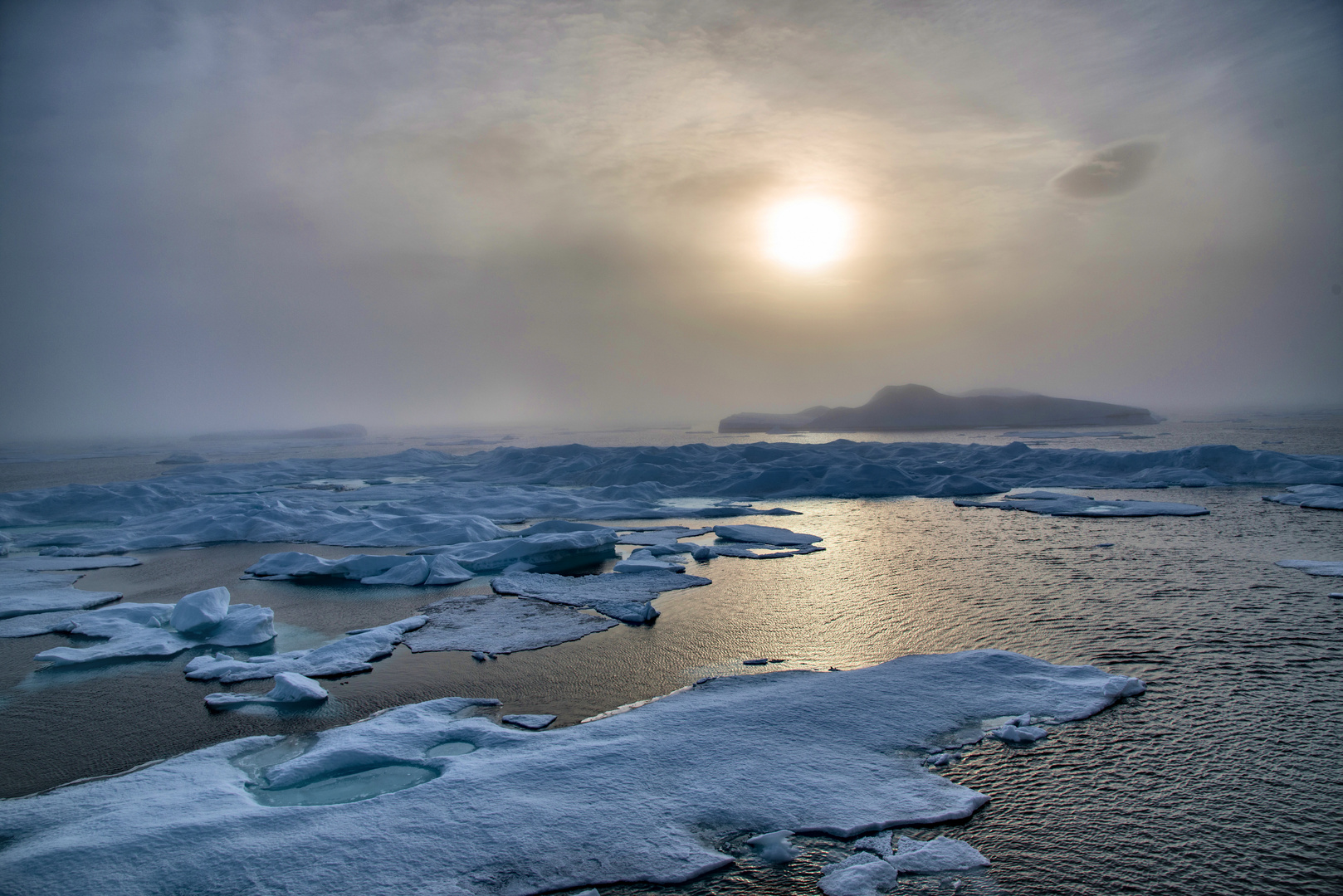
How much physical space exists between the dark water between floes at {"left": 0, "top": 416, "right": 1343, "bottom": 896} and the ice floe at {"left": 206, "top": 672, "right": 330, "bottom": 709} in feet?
0.53

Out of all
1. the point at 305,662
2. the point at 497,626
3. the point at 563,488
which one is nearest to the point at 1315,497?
the point at 497,626

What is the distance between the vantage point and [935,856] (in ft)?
10.9

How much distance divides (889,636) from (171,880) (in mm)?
6214

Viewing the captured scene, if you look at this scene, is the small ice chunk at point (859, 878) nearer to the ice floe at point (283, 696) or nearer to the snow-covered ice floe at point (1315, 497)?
the ice floe at point (283, 696)

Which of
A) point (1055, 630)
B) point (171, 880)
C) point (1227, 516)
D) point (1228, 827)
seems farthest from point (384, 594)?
point (1227, 516)

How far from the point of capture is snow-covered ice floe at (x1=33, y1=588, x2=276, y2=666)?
7082 millimetres

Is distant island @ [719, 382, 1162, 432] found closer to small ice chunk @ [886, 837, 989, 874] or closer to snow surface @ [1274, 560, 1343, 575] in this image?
snow surface @ [1274, 560, 1343, 575]

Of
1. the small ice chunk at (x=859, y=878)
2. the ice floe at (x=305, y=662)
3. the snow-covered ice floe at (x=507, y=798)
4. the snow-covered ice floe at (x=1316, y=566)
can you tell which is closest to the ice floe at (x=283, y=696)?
the ice floe at (x=305, y=662)

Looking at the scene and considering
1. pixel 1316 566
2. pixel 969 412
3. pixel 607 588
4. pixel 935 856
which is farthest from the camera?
pixel 969 412

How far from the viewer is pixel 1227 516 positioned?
13.8 m

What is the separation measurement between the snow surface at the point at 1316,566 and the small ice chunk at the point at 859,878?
9648 millimetres

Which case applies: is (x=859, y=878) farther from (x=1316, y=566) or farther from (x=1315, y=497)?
(x=1315, y=497)

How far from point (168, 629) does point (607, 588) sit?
5.25 meters

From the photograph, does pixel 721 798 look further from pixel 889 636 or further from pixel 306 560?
pixel 306 560
